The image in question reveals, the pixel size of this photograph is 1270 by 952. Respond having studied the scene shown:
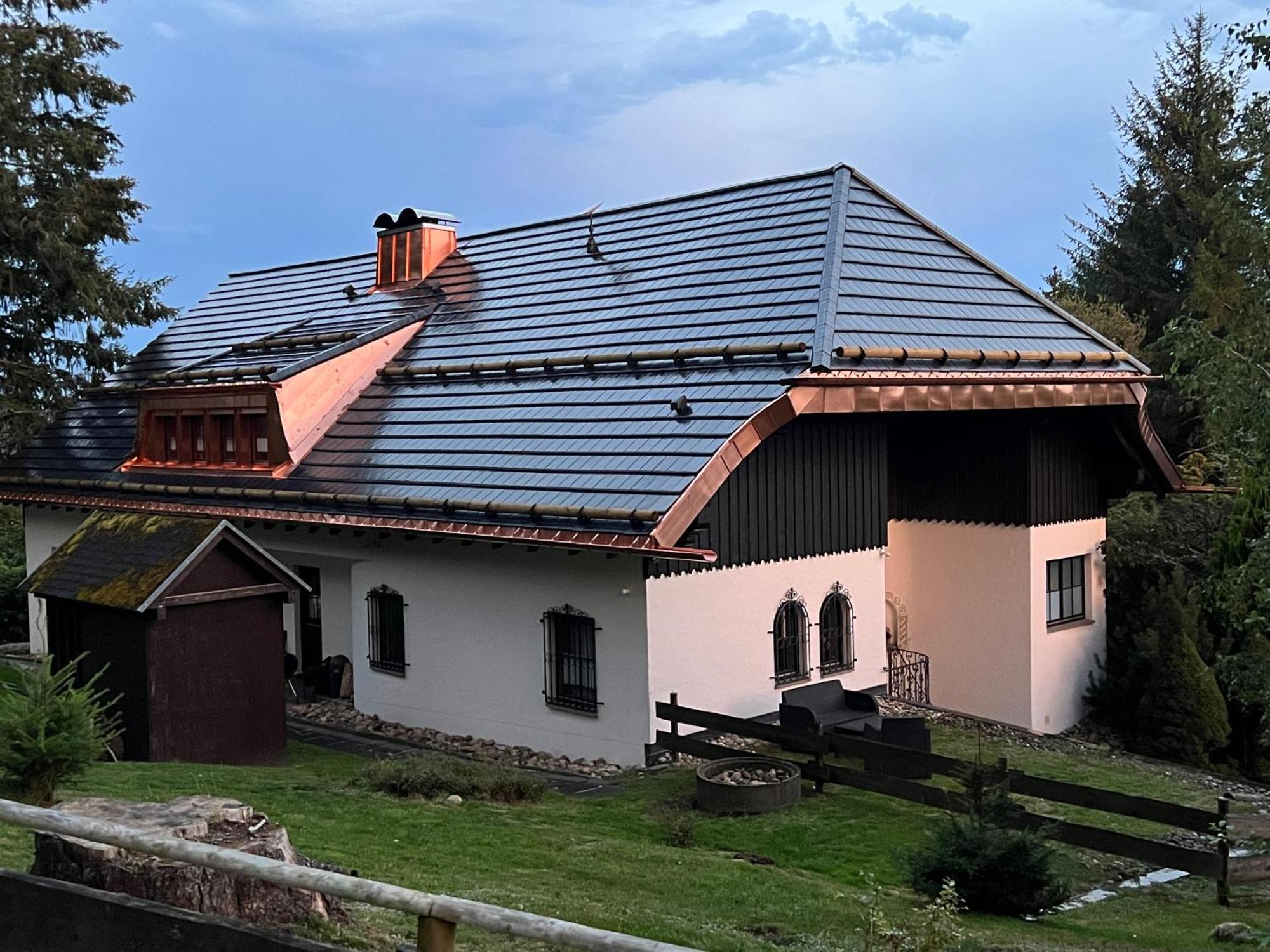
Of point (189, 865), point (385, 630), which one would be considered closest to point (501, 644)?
point (385, 630)

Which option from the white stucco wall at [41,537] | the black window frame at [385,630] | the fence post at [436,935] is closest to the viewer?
the fence post at [436,935]

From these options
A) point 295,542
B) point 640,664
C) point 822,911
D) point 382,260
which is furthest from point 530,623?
point 382,260

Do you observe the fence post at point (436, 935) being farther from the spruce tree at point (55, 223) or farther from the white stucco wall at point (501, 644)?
the spruce tree at point (55, 223)

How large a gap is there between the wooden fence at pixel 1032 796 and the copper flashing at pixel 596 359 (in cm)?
448

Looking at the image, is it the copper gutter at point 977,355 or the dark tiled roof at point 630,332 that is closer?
the dark tiled roof at point 630,332

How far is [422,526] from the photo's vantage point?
53.9ft

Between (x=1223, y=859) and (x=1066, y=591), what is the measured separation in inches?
368

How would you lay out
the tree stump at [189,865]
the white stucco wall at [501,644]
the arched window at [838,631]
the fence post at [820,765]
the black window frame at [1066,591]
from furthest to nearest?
the black window frame at [1066,591], the arched window at [838,631], the white stucco wall at [501,644], the fence post at [820,765], the tree stump at [189,865]

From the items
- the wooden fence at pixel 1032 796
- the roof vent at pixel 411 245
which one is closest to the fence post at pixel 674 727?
the wooden fence at pixel 1032 796

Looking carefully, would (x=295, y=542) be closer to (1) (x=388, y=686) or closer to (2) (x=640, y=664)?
(1) (x=388, y=686)

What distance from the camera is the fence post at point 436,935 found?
14.0 ft

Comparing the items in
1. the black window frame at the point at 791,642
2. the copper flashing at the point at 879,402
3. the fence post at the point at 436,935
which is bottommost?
the black window frame at the point at 791,642

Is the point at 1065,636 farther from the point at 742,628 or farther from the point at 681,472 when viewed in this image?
the point at 681,472

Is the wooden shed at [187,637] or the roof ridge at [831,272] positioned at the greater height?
the roof ridge at [831,272]
